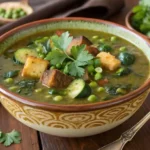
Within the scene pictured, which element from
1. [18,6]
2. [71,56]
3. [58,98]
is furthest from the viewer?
[18,6]

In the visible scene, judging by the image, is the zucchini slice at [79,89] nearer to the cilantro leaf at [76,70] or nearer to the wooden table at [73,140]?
the cilantro leaf at [76,70]

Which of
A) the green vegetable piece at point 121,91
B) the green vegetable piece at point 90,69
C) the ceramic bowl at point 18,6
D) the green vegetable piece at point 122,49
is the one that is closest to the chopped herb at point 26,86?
the green vegetable piece at point 90,69

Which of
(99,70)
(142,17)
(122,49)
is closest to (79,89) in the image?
(99,70)

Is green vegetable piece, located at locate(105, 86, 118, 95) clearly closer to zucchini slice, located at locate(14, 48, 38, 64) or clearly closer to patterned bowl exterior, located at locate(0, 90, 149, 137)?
patterned bowl exterior, located at locate(0, 90, 149, 137)

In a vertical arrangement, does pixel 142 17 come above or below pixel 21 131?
above

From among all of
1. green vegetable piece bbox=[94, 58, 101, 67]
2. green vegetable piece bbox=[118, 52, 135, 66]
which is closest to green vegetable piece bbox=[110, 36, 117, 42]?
green vegetable piece bbox=[118, 52, 135, 66]

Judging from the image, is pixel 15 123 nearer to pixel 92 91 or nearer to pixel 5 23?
pixel 92 91

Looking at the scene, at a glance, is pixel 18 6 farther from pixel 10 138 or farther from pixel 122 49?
pixel 10 138

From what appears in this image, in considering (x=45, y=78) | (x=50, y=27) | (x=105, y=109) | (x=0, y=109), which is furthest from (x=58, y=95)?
(x=50, y=27)

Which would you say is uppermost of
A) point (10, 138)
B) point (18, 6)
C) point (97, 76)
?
point (97, 76)
